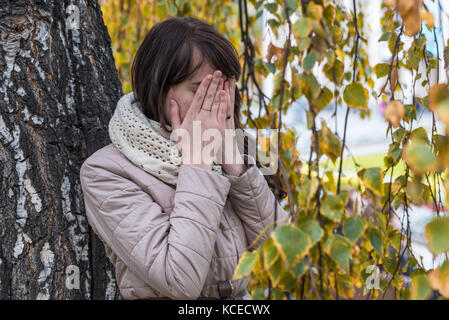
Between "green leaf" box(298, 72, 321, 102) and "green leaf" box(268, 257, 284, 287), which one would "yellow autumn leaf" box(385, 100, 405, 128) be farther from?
"green leaf" box(268, 257, 284, 287)

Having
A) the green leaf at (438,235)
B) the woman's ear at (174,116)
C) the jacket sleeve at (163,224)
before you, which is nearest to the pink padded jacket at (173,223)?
the jacket sleeve at (163,224)

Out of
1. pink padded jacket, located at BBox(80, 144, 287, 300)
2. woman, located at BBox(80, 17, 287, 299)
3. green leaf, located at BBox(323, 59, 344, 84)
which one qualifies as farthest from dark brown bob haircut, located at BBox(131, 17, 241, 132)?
green leaf, located at BBox(323, 59, 344, 84)

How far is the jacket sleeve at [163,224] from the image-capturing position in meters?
0.86

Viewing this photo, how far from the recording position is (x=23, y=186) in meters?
1.11

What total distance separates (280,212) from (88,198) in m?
0.42

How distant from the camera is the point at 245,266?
0.60 meters

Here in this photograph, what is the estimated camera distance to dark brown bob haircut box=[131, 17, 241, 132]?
1004 mm

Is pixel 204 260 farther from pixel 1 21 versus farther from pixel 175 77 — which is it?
pixel 1 21

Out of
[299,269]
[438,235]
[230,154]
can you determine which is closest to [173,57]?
[230,154]

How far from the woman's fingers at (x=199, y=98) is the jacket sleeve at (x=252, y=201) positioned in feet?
0.51

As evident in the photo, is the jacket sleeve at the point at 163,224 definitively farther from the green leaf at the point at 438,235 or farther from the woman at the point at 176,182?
the green leaf at the point at 438,235

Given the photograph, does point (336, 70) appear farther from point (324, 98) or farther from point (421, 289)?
point (421, 289)
